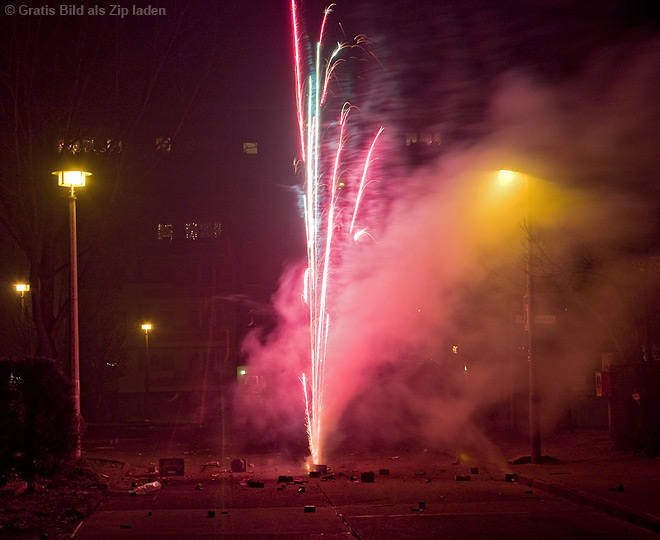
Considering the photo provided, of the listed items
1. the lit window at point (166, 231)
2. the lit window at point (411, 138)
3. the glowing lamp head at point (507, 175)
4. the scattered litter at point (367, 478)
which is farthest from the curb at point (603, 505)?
the lit window at point (166, 231)

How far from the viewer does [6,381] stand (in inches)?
481

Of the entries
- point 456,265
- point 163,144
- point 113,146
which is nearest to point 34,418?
point 113,146

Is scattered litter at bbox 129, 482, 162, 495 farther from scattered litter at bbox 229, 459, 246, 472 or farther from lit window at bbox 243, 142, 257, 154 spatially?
lit window at bbox 243, 142, 257, 154

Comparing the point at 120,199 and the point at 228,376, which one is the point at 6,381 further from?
the point at 228,376

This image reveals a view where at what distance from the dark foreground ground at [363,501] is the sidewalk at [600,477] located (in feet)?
0.08

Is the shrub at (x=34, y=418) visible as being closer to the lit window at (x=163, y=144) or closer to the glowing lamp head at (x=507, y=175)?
the lit window at (x=163, y=144)

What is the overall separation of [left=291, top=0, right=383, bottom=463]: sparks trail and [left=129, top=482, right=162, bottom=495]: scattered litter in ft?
18.8

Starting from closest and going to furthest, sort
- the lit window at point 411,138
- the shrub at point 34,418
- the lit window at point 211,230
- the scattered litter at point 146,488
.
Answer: the shrub at point 34,418
the scattered litter at point 146,488
the lit window at point 411,138
the lit window at point 211,230

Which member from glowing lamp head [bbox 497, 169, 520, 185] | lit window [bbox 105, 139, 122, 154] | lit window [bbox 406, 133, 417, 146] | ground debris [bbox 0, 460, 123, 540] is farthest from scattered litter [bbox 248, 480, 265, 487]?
lit window [bbox 406, 133, 417, 146]

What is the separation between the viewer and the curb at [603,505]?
9.91 m

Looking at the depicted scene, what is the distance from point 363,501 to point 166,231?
153ft

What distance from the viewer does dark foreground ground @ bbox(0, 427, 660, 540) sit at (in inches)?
393

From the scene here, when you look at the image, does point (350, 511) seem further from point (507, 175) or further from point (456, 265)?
point (456, 265)

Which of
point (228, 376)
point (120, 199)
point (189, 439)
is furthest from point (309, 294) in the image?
point (228, 376)
